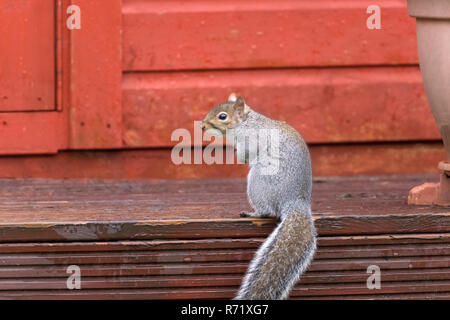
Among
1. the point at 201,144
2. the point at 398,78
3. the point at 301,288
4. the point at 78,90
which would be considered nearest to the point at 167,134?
the point at 201,144

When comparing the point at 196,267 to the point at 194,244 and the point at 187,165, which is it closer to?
the point at 194,244

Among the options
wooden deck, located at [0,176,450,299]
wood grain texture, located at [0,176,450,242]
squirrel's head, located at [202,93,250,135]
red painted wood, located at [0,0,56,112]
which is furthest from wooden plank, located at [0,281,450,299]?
red painted wood, located at [0,0,56,112]

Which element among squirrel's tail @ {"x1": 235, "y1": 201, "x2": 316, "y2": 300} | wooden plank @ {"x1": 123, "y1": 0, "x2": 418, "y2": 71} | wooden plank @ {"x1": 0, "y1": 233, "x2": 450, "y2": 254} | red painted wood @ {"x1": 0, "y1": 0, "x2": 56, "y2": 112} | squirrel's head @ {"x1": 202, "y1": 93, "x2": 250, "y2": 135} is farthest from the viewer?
wooden plank @ {"x1": 123, "y1": 0, "x2": 418, "y2": 71}

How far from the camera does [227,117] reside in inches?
175

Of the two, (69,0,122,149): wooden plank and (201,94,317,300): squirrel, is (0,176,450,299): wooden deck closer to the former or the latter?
(201,94,317,300): squirrel

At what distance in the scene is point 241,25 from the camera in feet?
19.5

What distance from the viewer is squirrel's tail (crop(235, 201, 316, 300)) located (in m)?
4.02

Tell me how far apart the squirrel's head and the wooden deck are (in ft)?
1.29

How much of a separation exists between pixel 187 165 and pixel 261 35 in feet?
2.88

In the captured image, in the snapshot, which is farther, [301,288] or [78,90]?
[78,90]

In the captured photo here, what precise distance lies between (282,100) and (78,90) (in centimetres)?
118

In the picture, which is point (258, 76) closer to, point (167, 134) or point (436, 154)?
point (167, 134)

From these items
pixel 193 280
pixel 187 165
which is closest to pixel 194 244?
pixel 193 280

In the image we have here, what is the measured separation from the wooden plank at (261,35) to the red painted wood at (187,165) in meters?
0.52
